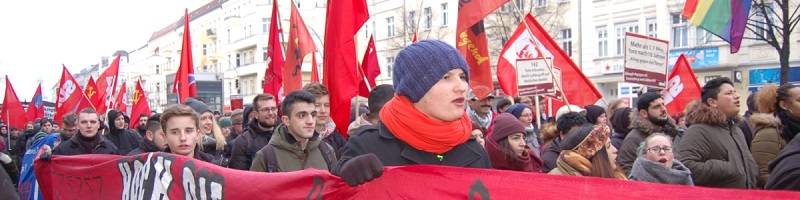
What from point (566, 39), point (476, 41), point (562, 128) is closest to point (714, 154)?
point (562, 128)

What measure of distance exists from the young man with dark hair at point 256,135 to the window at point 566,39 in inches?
1118

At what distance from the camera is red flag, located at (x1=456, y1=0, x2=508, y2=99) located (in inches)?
336

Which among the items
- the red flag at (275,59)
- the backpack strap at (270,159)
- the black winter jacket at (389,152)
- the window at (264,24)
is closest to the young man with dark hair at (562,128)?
the backpack strap at (270,159)

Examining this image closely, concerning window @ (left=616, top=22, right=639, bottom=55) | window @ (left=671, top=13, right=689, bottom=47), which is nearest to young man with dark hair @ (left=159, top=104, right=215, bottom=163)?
window @ (left=671, top=13, right=689, bottom=47)

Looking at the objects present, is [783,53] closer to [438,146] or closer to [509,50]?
[509,50]

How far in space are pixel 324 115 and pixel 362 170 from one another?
166 inches

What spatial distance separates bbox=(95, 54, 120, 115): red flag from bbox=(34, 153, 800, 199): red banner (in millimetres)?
12125

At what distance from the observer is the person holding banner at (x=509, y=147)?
581 centimetres

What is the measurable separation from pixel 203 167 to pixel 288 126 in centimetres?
121

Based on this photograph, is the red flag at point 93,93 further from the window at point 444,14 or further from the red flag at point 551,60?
the window at point 444,14

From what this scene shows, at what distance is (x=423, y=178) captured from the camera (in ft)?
9.86

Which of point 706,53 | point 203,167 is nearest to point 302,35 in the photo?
point 203,167

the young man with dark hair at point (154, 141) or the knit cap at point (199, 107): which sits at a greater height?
the knit cap at point (199, 107)

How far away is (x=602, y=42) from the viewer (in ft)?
108
